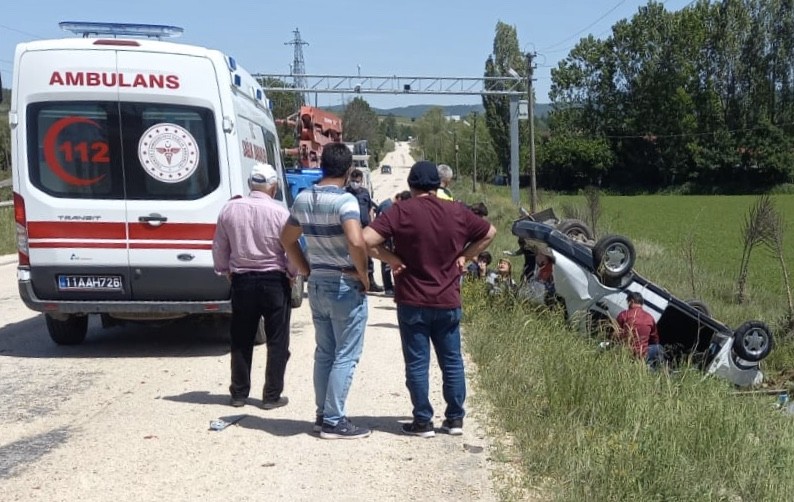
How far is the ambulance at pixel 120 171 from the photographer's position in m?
8.33

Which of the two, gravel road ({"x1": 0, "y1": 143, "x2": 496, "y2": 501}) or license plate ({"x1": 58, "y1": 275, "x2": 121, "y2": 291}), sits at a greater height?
license plate ({"x1": 58, "y1": 275, "x2": 121, "y2": 291})

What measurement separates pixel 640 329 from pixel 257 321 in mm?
4194

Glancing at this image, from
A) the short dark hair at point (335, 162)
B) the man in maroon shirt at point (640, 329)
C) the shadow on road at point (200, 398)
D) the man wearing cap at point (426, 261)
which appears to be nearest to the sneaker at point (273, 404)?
the shadow on road at point (200, 398)

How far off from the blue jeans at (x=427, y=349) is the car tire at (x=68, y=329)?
4.67m

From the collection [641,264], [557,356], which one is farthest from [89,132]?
[641,264]

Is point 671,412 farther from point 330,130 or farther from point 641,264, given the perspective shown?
point 330,130

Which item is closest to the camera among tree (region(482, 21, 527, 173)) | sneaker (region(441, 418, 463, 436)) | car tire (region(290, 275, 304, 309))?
sneaker (region(441, 418, 463, 436))

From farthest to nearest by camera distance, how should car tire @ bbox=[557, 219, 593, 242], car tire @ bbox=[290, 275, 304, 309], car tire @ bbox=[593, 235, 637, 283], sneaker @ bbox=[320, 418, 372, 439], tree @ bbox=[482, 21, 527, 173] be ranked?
tree @ bbox=[482, 21, 527, 173], car tire @ bbox=[290, 275, 304, 309], car tire @ bbox=[557, 219, 593, 242], car tire @ bbox=[593, 235, 637, 283], sneaker @ bbox=[320, 418, 372, 439]

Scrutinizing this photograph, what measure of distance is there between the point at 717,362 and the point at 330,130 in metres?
17.9

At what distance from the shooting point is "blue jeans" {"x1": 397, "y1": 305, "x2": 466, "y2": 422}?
18.6ft

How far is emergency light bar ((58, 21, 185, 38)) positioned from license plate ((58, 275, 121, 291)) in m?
2.50

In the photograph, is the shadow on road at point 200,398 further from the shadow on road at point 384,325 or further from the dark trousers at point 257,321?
the shadow on road at point 384,325

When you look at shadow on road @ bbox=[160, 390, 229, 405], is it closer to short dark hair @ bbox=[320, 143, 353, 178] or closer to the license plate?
the license plate

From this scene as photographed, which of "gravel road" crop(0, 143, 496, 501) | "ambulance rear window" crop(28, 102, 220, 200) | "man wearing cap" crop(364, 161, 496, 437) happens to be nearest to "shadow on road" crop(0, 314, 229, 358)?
"gravel road" crop(0, 143, 496, 501)
